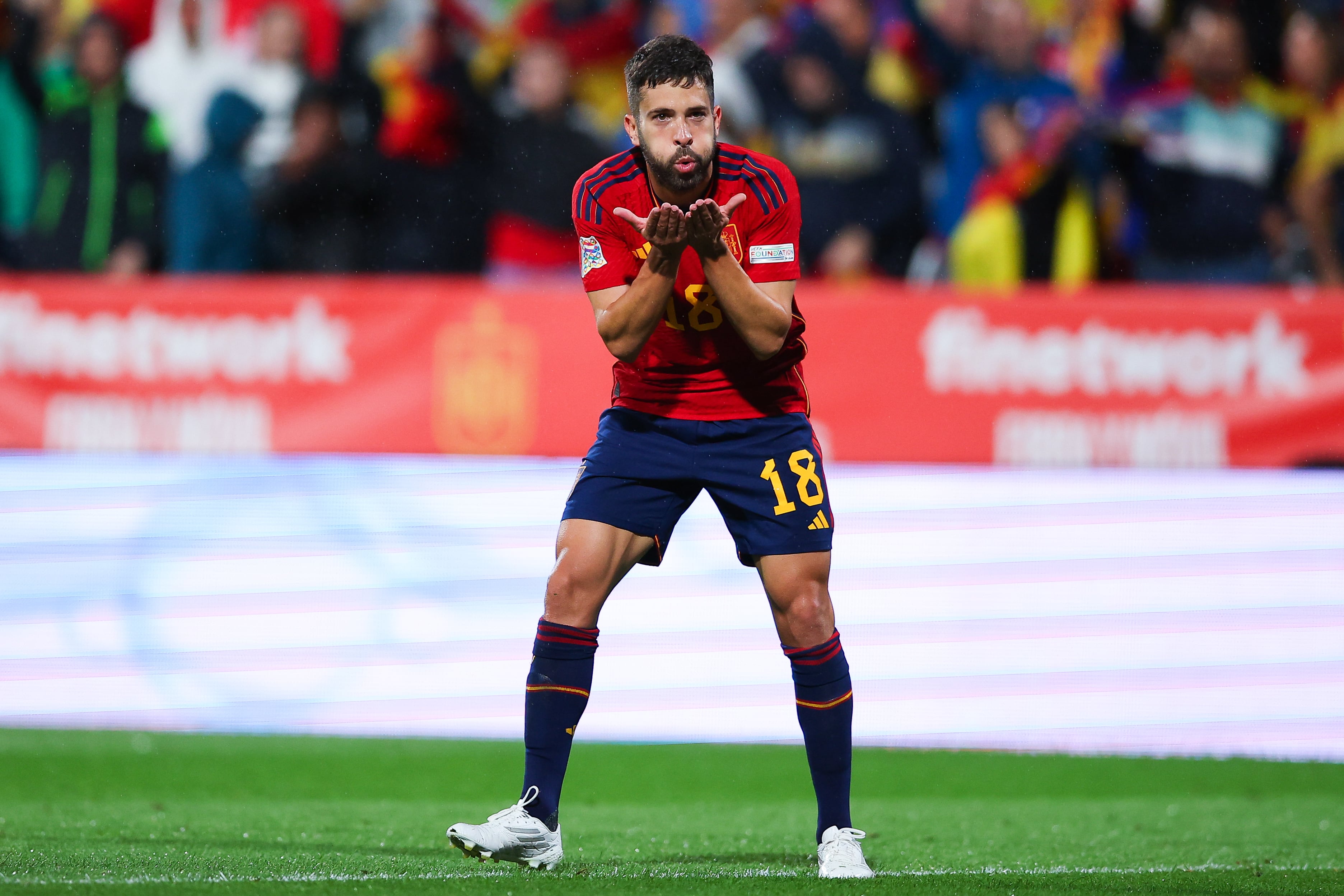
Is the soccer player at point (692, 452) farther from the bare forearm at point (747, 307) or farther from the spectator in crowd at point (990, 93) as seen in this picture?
the spectator in crowd at point (990, 93)

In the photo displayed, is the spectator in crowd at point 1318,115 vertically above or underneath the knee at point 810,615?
above

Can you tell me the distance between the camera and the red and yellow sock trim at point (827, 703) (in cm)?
389

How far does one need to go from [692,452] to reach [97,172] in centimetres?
567

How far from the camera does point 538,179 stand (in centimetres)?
808

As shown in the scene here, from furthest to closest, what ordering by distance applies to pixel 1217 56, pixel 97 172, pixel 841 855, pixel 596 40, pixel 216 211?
pixel 596 40 < pixel 97 172 < pixel 216 211 < pixel 1217 56 < pixel 841 855

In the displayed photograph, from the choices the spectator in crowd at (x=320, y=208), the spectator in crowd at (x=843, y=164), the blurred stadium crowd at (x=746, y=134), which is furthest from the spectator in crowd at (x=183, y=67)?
the spectator in crowd at (x=843, y=164)

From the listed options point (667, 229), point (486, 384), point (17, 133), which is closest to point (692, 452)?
point (667, 229)

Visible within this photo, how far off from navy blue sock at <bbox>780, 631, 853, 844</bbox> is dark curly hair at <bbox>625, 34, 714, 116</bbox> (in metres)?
1.40

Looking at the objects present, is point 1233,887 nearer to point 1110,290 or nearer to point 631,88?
point 631,88

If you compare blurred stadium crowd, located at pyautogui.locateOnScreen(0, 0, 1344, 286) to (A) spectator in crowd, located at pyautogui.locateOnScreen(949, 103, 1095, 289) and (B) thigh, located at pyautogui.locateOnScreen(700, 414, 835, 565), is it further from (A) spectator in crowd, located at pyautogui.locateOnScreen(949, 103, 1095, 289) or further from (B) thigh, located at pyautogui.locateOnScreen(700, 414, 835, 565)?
(B) thigh, located at pyautogui.locateOnScreen(700, 414, 835, 565)

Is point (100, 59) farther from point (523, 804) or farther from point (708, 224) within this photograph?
point (523, 804)

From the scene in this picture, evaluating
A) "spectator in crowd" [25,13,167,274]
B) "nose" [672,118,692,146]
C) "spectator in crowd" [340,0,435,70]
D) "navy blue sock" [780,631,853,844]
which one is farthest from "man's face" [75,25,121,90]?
"navy blue sock" [780,631,853,844]

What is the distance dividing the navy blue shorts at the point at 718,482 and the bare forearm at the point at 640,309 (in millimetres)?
300

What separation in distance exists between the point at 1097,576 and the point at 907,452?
3.43 ft
